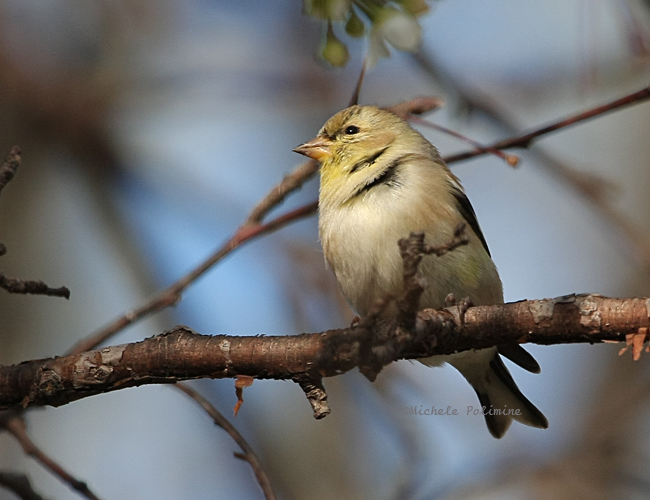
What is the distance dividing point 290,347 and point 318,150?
236cm

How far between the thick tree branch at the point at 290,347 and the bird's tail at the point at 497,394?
2.04 m

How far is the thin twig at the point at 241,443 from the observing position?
8.96 ft

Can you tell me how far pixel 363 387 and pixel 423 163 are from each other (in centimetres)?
265

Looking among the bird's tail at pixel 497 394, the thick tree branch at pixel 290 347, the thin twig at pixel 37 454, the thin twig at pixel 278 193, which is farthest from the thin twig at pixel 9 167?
the bird's tail at pixel 497 394

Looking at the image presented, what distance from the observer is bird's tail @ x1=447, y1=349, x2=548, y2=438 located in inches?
185

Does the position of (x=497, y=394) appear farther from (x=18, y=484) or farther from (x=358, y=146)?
(x=18, y=484)

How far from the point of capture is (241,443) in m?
2.87

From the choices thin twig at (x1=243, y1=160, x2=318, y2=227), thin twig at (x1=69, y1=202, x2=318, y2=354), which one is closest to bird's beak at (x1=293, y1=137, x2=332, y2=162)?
thin twig at (x1=243, y1=160, x2=318, y2=227)

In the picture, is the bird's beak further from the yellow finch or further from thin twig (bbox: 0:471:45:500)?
thin twig (bbox: 0:471:45:500)

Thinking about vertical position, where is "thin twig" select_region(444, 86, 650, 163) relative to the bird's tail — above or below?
above

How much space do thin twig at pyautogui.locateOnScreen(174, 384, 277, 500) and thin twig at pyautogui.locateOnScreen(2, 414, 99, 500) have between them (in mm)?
513

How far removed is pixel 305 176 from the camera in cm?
427

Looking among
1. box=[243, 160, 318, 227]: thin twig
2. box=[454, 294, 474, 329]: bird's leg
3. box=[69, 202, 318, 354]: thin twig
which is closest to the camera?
box=[454, 294, 474, 329]: bird's leg

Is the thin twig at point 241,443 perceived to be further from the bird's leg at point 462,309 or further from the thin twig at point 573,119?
the thin twig at point 573,119
